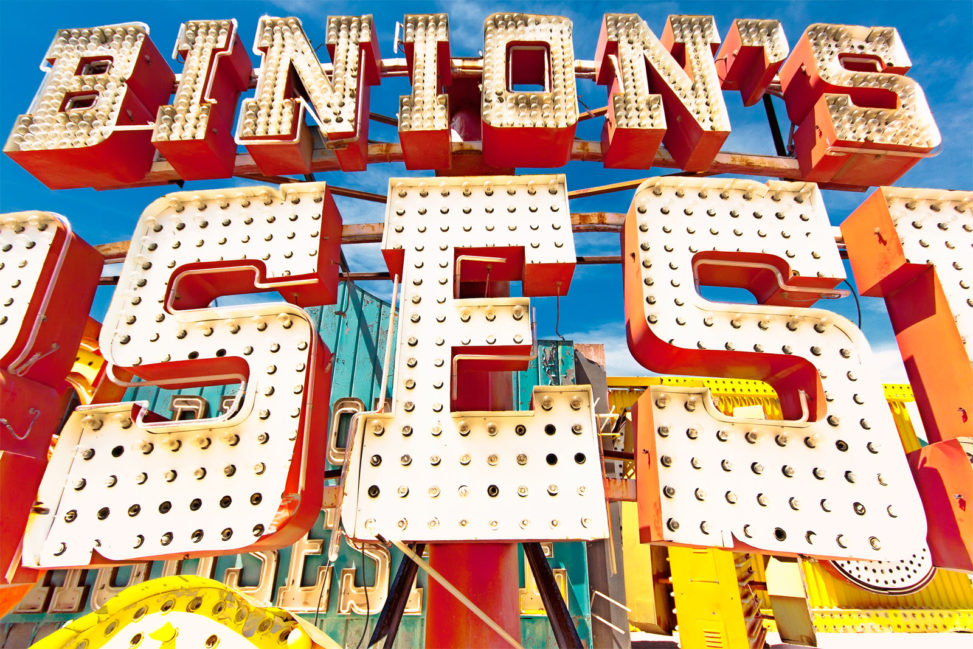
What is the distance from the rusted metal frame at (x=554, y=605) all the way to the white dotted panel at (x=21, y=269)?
422 centimetres

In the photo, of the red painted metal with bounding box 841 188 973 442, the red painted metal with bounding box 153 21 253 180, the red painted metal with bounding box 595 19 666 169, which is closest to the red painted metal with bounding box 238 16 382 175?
the red painted metal with bounding box 153 21 253 180

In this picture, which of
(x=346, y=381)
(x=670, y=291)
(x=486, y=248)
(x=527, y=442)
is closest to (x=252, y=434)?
(x=527, y=442)

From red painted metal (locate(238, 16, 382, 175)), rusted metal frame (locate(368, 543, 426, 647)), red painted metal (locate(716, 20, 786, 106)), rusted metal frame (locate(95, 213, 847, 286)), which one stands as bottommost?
rusted metal frame (locate(368, 543, 426, 647))

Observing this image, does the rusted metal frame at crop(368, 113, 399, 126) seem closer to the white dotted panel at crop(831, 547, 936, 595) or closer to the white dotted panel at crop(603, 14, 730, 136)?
the white dotted panel at crop(603, 14, 730, 136)

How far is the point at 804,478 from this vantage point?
353 cm

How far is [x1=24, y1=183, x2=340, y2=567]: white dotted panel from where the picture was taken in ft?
11.3

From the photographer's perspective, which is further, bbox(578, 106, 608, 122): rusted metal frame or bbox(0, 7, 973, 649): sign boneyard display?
bbox(578, 106, 608, 122): rusted metal frame

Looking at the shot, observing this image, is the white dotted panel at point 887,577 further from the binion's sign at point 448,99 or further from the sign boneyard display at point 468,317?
the binion's sign at point 448,99

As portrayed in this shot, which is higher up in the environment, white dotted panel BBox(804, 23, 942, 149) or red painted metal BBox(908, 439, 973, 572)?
white dotted panel BBox(804, 23, 942, 149)

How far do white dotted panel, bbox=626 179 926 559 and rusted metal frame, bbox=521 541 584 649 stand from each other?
1.01m

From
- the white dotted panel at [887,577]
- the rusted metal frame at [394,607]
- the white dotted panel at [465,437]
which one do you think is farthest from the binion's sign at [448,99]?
the white dotted panel at [887,577]

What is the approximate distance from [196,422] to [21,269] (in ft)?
7.16

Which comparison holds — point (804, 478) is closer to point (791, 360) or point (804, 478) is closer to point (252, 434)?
point (791, 360)

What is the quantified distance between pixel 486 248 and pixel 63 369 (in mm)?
3758
